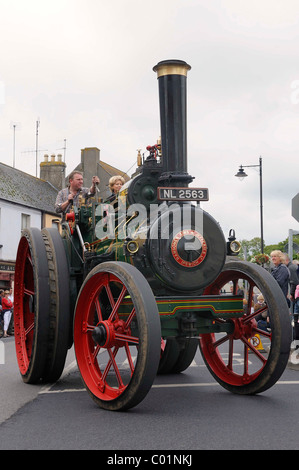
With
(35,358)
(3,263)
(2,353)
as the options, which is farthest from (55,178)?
(35,358)

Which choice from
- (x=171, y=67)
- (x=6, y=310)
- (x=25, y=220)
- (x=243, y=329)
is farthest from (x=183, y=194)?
(x=25, y=220)

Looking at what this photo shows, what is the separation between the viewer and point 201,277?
201 inches

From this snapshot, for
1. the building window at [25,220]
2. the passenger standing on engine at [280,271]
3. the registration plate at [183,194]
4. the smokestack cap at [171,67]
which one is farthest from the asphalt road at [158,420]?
the building window at [25,220]

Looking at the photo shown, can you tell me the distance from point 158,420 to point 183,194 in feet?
6.40

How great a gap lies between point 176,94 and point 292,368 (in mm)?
3823

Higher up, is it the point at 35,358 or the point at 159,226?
the point at 159,226

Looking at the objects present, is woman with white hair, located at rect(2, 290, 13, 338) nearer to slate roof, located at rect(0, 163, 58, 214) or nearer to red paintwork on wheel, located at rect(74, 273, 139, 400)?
slate roof, located at rect(0, 163, 58, 214)

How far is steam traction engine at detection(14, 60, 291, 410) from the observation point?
15.3 feet

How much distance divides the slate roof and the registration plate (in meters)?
21.8

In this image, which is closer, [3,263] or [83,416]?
[83,416]

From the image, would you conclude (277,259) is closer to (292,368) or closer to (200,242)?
(292,368)

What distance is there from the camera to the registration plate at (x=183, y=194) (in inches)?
203

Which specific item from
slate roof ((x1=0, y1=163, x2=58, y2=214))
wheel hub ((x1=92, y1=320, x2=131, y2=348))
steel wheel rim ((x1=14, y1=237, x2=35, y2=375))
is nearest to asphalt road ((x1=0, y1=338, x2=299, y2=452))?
wheel hub ((x1=92, y1=320, x2=131, y2=348))

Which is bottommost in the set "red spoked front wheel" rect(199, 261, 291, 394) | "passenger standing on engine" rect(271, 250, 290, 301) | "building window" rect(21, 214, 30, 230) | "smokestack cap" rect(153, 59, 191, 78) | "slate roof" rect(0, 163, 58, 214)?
"red spoked front wheel" rect(199, 261, 291, 394)
